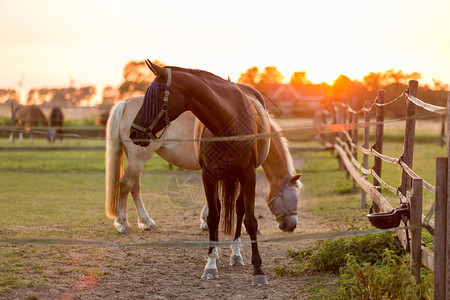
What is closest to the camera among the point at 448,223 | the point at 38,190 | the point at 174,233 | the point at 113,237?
the point at 448,223

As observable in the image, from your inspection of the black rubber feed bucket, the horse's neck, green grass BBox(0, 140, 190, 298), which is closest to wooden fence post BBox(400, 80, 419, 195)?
the black rubber feed bucket

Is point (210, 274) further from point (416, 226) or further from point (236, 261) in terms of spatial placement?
point (416, 226)

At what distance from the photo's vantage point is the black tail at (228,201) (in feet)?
16.3

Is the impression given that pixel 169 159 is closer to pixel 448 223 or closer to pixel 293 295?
pixel 293 295

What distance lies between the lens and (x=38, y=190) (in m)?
10.3

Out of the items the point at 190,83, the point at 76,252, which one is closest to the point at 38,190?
the point at 76,252

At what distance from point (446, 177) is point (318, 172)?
38.3ft

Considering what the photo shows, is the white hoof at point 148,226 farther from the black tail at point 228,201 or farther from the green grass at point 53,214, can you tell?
the black tail at point 228,201

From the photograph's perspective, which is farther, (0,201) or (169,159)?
(0,201)

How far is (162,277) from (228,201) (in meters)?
0.99

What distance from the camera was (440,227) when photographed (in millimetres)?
2887

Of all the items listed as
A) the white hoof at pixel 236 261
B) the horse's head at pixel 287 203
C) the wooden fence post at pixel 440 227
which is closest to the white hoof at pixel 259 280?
the white hoof at pixel 236 261

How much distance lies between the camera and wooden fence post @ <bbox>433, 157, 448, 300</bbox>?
2854 mm

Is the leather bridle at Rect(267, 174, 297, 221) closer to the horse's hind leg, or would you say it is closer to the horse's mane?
the horse's hind leg
